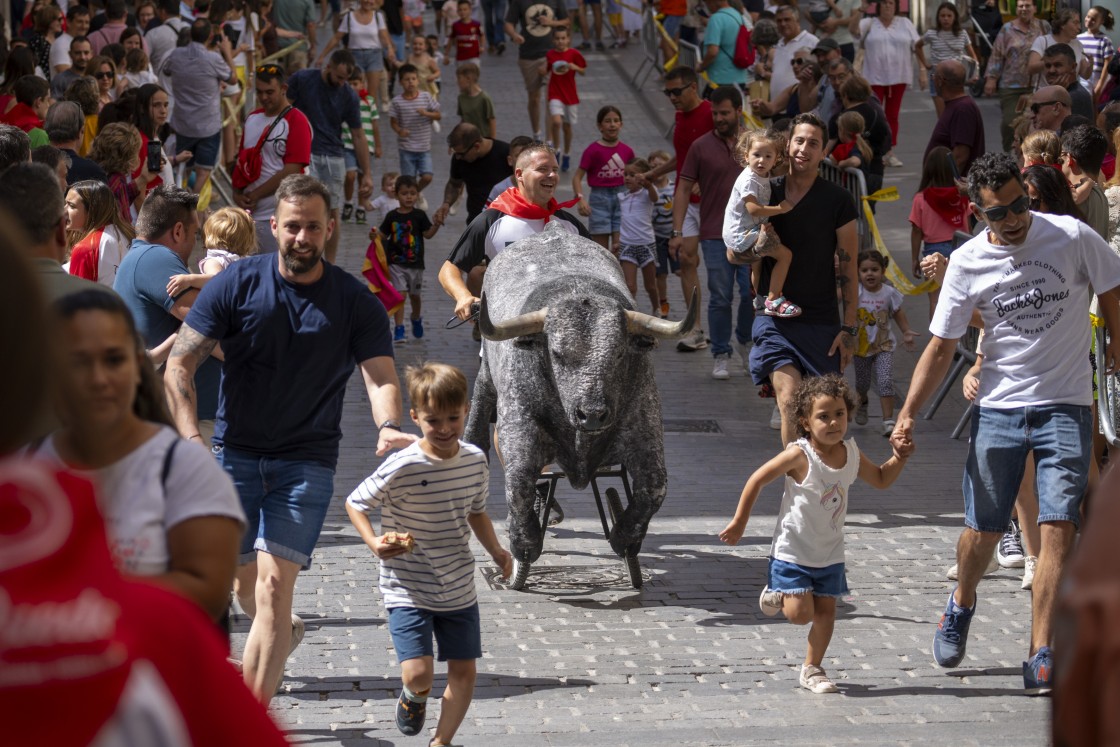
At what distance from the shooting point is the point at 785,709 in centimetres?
668

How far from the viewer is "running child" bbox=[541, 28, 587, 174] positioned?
67.5 feet

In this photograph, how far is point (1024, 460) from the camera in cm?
692

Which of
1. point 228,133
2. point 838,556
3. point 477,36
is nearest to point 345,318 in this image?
point 838,556

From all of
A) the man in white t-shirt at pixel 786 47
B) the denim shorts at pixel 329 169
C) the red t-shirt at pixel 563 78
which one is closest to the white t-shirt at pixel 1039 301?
the denim shorts at pixel 329 169

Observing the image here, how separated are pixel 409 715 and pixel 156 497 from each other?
2.96 meters

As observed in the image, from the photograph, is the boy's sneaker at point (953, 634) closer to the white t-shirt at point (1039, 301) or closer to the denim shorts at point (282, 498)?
the white t-shirt at point (1039, 301)

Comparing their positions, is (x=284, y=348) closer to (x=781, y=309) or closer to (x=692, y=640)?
(x=692, y=640)

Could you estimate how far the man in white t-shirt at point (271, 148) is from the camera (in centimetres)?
1294

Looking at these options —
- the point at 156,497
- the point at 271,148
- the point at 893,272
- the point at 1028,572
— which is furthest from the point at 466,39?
the point at 156,497

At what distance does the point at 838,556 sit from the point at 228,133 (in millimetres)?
13985

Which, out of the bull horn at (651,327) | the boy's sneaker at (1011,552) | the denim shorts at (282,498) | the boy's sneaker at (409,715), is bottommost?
the boy's sneaker at (1011,552)

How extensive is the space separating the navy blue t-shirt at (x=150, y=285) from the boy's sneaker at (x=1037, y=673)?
3.64 metres

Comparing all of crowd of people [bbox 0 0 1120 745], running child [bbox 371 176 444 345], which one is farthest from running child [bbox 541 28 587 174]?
running child [bbox 371 176 444 345]

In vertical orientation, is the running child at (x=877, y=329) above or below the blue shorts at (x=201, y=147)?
below
